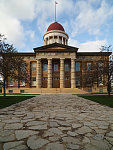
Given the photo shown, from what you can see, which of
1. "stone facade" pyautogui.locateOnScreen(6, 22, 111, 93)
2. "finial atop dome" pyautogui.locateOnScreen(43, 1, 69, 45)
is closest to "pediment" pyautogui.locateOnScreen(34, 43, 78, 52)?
"stone facade" pyautogui.locateOnScreen(6, 22, 111, 93)

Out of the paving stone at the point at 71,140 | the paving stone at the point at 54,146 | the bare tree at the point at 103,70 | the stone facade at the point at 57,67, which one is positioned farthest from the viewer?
the stone facade at the point at 57,67

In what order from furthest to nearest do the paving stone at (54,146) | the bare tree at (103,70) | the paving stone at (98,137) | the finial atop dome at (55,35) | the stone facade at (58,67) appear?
the finial atop dome at (55,35) < the stone facade at (58,67) < the bare tree at (103,70) < the paving stone at (98,137) < the paving stone at (54,146)

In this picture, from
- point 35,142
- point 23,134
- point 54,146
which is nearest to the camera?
point 54,146

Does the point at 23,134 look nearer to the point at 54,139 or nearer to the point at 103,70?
the point at 54,139

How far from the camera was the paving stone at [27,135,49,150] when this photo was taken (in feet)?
6.50

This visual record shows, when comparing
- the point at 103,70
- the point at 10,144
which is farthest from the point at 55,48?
the point at 10,144

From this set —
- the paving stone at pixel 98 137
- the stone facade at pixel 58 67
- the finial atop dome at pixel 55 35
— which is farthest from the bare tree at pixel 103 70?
the finial atop dome at pixel 55 35

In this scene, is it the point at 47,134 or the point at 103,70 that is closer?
the point at 47,134

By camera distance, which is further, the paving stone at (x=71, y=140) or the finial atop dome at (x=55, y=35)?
the finial atop dome at (x=55, y=35)

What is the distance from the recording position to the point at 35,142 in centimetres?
213

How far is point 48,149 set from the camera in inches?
74.1

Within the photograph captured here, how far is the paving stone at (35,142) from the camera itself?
1980 mm

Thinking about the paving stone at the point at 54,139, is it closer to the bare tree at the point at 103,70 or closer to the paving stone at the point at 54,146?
the paving stone at the point at 54,146

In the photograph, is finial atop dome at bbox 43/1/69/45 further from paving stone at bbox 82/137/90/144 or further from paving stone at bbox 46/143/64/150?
paving stone at bbox 46/143/64/150
